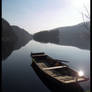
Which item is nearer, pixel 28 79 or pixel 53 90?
pixel 53 90

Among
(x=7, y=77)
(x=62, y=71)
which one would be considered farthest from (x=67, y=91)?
(x=7, y=77)

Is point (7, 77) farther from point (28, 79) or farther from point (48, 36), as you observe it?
point (48, 36)

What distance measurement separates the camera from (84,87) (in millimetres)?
12719

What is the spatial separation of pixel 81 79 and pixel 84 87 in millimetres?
2322

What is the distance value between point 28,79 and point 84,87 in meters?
7.27

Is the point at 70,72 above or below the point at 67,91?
above

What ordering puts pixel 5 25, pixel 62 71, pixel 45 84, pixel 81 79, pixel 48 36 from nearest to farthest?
pixel 81 79
pixel 45 84
pixel 62 71
pixel 5 25
pixel 48 36

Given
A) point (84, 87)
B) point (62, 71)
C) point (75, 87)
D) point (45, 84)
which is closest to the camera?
point (75, 87)

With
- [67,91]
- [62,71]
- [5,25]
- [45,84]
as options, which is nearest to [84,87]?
[67,91]

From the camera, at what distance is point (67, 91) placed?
11.6 meters

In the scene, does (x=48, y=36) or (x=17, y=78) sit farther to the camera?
(x=48, y=36)

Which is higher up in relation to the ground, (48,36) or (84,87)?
(48,36)

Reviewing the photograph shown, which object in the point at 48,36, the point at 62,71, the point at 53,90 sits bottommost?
the point at 53,90

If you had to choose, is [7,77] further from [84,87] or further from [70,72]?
[84,87]
